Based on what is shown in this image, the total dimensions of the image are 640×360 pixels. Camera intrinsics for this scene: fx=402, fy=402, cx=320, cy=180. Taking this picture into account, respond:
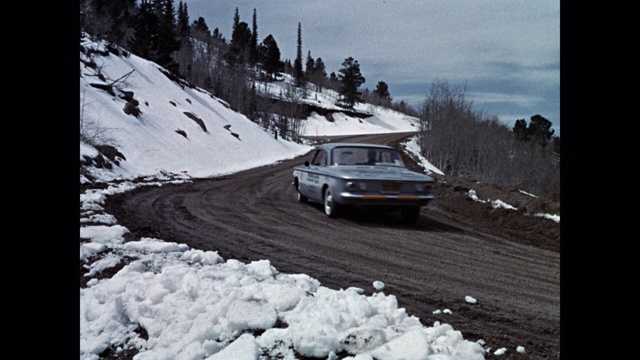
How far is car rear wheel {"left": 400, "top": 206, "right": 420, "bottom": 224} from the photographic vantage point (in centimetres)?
770

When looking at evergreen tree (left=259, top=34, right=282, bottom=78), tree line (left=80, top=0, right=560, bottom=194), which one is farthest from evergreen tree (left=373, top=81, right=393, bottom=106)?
tree line (left=80, top=0, right=560, bottom=194)

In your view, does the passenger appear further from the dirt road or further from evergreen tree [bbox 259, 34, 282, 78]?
evergreen tree [bbox 259, 34, 282, 78]

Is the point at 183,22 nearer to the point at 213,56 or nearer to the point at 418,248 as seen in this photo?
the point at 213,56

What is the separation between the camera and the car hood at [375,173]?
23.7 feet

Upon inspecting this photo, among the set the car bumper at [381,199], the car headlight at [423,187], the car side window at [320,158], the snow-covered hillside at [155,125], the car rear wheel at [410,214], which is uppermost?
the snow-covered hillside at [155,125]

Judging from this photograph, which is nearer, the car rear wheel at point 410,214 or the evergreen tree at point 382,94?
the car rear wheel at point 410,214

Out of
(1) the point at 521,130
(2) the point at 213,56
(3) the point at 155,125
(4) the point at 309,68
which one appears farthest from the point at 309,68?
(3) the point at 155,125

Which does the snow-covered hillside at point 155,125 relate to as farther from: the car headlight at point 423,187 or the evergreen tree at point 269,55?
the evergreen tree at point 269,55

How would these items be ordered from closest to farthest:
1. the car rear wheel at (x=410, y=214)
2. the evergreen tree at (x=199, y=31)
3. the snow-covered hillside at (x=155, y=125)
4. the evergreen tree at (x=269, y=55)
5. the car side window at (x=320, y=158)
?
the car rear wheel at (x=410, y=214) < the car side window at (x=320, y=158) < the snow-covered hillside at (x=155, y=125) < the evergreen tree at (x=269, y=55) < the evergreen tree at (x=199, y=31)

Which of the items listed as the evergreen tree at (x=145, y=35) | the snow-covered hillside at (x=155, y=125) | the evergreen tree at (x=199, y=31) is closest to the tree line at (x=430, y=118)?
the evergreen tree at (x=145, y=35)

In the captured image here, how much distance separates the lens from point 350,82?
84.4 meters

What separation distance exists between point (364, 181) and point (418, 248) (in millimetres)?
1786
